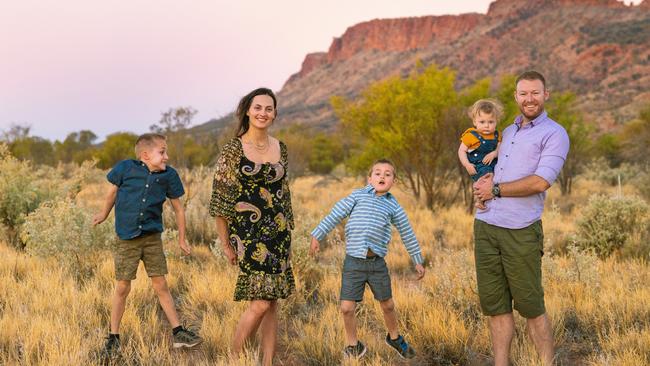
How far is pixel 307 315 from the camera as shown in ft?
16.0

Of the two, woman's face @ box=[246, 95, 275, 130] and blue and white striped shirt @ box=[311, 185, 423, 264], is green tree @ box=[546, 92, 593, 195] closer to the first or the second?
blue and white striped shirt @ box=[311, 185, 423, 264]

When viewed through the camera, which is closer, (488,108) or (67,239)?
(488,108)

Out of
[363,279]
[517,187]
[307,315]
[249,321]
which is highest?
[517,187]

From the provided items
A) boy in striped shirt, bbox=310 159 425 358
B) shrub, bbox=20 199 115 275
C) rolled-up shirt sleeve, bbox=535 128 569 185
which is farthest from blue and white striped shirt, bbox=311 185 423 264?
shrub, bbox=20 199 115 275

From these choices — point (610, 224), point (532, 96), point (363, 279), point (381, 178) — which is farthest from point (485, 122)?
point (610, 224)

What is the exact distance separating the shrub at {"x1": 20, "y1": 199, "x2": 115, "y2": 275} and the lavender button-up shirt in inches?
200

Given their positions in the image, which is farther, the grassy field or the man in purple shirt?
the grassy field

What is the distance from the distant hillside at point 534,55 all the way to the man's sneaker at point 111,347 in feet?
126

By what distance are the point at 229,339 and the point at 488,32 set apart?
121m

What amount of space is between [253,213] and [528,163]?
1918 mm

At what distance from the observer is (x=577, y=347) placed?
13.6 ft

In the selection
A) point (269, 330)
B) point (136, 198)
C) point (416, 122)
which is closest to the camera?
point (269, 330)

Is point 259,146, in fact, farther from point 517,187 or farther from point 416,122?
point 416,122

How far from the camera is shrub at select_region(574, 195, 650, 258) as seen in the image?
7.52 meters
